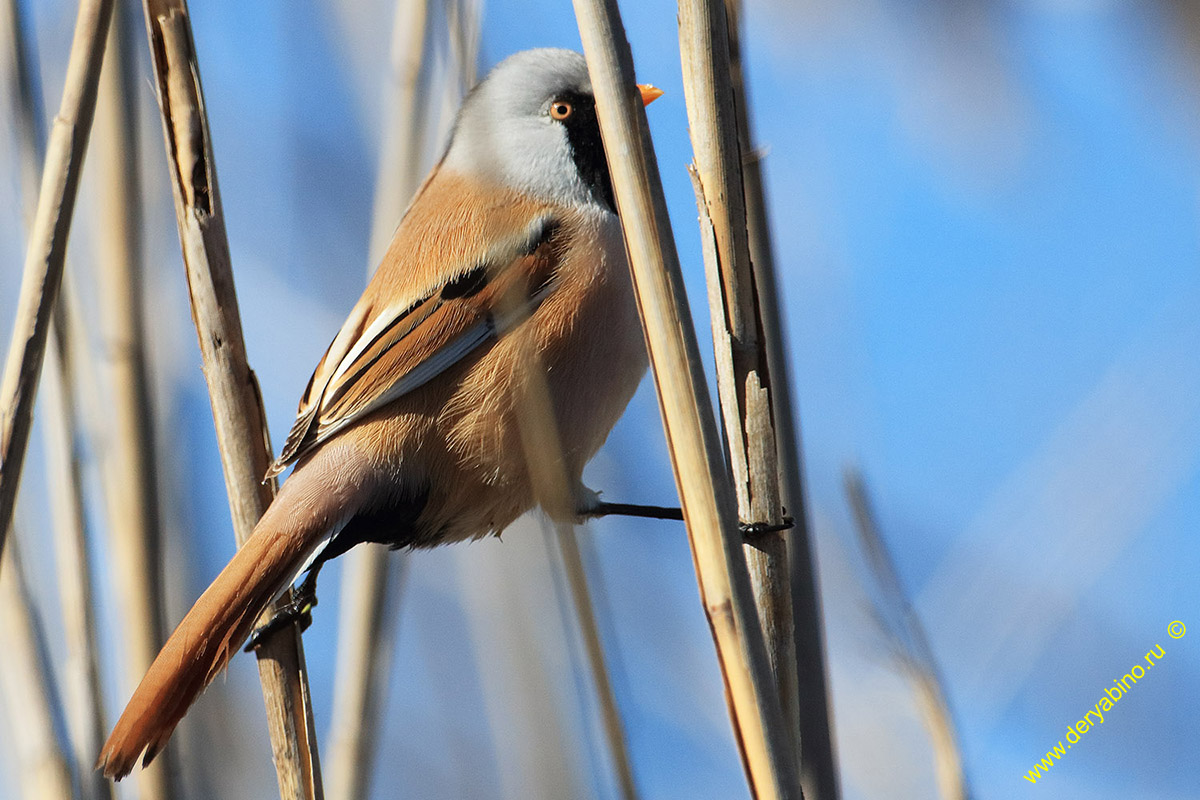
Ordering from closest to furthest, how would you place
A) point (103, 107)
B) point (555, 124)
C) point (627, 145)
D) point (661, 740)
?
point (627, 145) < point (661, 740) < point (103, 107) < point (555, 124)

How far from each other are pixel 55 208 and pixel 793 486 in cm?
92

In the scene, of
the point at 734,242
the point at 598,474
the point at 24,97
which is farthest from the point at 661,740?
the point at 24,97

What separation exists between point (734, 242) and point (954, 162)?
1.92 feet

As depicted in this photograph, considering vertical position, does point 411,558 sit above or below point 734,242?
below

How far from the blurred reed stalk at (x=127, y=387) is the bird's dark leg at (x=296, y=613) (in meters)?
0.18

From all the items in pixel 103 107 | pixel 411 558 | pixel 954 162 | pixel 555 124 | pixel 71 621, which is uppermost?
pixel 954 162

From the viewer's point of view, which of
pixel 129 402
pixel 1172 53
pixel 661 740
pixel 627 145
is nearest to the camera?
pixel 627 145

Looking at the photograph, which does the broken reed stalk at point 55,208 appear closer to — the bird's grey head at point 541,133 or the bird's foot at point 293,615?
the bird's foot at point 293,615

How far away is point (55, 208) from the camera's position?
3.99ft

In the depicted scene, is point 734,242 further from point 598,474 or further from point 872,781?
point 872,781

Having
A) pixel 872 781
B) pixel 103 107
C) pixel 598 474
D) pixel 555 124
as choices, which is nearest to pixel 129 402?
pixel 103 107

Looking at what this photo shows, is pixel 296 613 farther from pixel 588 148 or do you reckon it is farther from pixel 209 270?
pixel 588 148

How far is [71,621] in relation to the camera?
4.67ft

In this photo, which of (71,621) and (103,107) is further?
(103,107)
